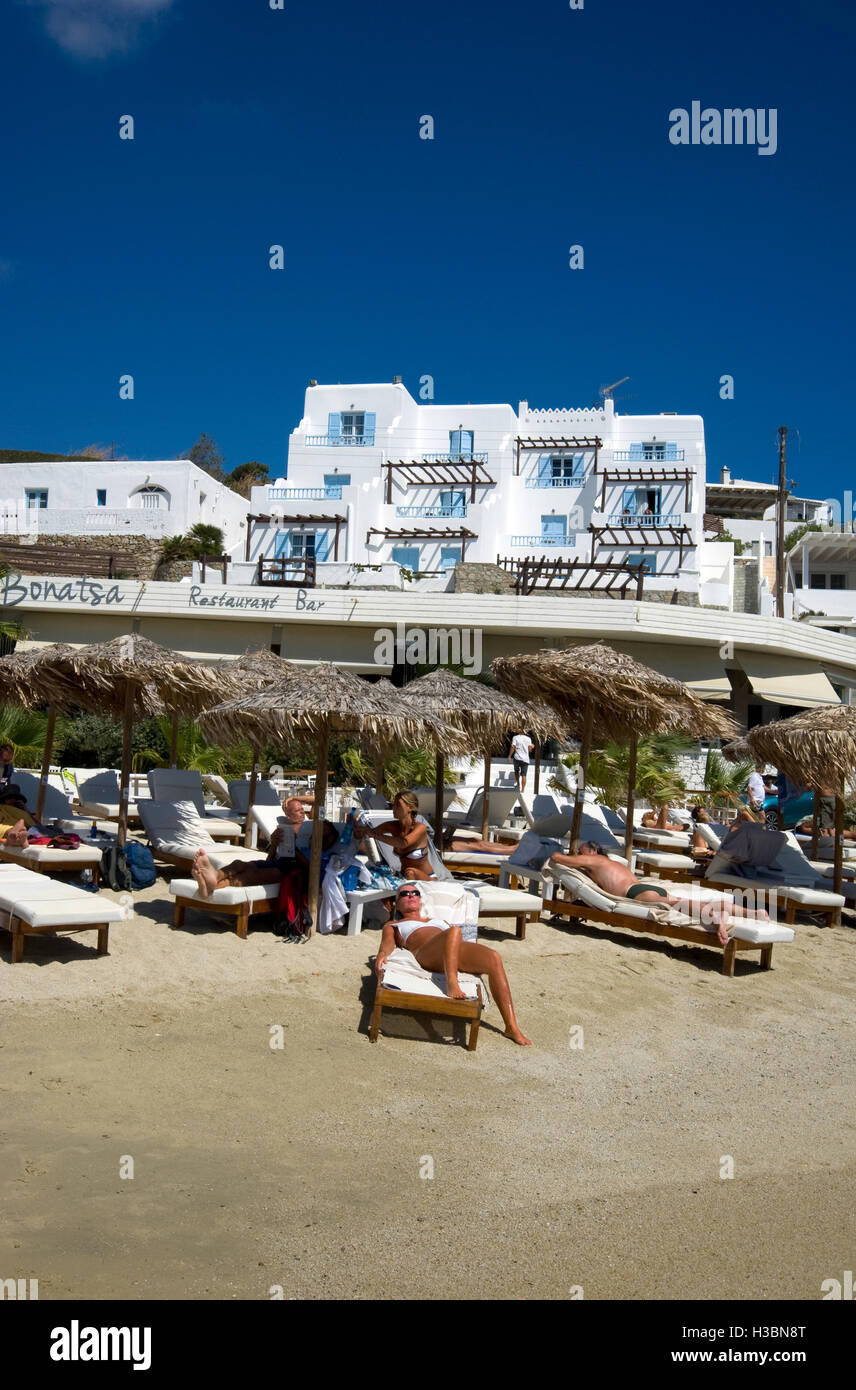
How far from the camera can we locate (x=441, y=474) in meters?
46.1

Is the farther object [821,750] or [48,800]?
[48,800]

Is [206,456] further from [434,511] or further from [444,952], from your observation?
[444,952]

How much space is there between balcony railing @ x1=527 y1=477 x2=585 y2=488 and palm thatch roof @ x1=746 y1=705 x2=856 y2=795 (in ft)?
120

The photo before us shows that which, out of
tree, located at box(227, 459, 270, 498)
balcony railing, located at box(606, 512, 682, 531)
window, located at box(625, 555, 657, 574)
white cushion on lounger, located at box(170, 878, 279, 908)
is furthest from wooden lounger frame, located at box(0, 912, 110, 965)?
tree, located at box(227, 459, 270, 498)

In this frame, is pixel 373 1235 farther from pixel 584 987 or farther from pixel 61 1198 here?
pixel 584 987

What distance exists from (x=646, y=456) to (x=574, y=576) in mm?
8350

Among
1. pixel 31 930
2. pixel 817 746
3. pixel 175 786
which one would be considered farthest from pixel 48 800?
pixel 817 746

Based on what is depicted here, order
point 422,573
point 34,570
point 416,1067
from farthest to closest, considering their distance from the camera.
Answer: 1. point 422,573
2. point 34,570
3. point 416,1067

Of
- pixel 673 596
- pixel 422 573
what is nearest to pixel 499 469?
pixel 422 573

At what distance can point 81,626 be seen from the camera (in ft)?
101

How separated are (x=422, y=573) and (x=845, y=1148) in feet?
123

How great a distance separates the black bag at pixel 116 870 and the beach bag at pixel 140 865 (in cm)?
4

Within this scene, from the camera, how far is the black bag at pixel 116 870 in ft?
31.7
